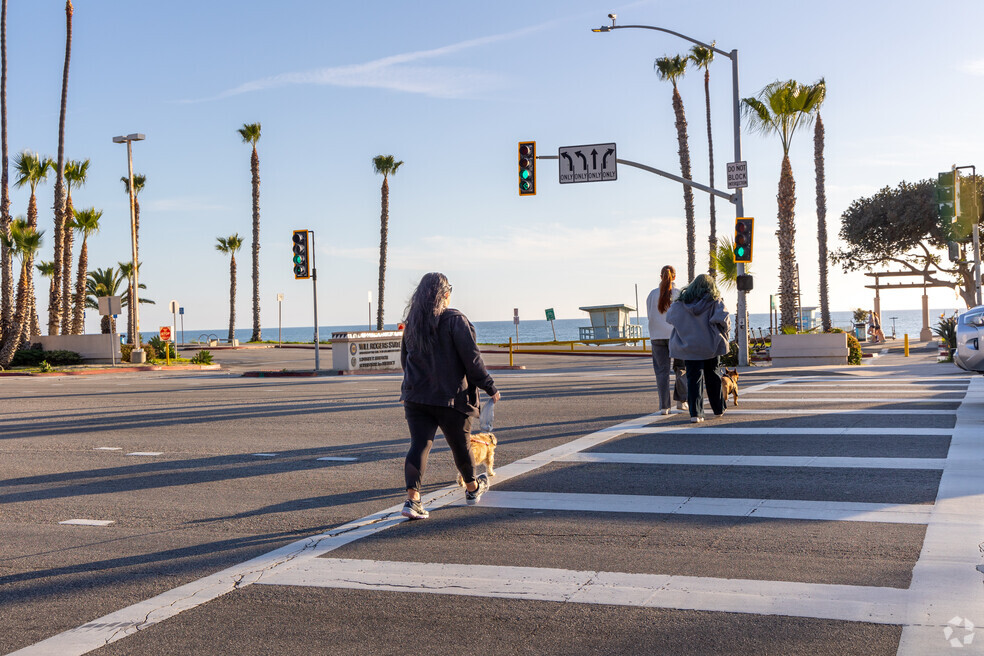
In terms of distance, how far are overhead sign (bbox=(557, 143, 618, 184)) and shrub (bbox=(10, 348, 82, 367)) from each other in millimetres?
22665

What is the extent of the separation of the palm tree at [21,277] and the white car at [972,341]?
108ft

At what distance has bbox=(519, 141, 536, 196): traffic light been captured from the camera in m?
23.2

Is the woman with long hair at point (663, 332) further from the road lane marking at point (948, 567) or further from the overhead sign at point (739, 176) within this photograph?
the overhead sign at point (739, 176)

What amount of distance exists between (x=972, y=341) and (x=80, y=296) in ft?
144

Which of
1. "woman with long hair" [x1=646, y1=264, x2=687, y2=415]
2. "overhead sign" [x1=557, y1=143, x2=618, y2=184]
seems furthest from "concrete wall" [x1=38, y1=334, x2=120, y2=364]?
"woman with long hair" [x1=646, y1=264, x2=687, y2=415]

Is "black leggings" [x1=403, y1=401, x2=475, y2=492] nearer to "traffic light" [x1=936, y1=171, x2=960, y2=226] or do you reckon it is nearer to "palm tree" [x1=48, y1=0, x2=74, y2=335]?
"traffic light" [x1=936, y1=171, x2=960, y2=226]

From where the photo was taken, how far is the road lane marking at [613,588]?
424 cm

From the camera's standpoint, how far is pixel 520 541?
561 centimetres

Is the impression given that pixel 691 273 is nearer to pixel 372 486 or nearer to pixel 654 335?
pixel 654 335

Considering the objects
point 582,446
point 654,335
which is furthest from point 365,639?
point 654,335

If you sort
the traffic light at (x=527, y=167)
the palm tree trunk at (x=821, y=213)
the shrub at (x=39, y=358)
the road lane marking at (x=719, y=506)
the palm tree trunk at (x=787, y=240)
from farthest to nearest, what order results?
1. the palm tree trunk at (x=821, y=213)
2. the shrub at (x=39, y=358)
3. the palm tree trunk at (x=787, y=240)
4. the traffic light at (x=527, y=167)
5. the road lane marking at (x=719, y=506)

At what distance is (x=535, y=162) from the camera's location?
23188 millimetres

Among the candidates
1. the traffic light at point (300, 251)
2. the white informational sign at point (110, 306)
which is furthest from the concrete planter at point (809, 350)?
the white informational sign at point (110, 306)

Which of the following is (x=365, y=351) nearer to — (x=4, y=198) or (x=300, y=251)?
(x=300, y=251)
